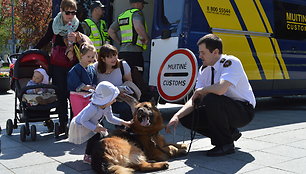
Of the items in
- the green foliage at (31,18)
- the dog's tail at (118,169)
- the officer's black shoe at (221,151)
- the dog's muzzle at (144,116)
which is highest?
the green foliage at (31,18)

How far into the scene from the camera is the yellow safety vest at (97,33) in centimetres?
677

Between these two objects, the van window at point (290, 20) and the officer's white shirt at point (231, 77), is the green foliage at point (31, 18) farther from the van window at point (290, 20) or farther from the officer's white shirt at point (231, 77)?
the officer's white shirt at point (231, 77)

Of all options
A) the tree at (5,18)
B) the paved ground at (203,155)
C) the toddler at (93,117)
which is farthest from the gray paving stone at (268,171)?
the tree at (5,18)

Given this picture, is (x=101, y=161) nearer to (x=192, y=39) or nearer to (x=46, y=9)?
(x=192, y=39)

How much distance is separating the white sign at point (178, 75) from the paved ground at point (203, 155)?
25.3 inches

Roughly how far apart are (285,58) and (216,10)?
222 centimetres

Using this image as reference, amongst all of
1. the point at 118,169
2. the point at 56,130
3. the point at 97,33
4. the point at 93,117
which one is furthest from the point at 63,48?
the point at 118,169

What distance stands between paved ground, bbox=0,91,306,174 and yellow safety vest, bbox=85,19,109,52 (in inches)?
77.8

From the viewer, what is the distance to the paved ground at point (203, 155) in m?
3.64

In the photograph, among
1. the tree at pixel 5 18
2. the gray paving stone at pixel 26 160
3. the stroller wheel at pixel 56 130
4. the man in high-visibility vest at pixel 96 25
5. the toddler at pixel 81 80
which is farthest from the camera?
the tree at pixel 5 18

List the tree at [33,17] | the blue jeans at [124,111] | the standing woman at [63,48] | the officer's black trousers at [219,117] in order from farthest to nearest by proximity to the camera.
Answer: the tree at [33,17] → the standing woman at [63,48] → the blue jeans at [124,111] → the officer's black trousers at [219,117]

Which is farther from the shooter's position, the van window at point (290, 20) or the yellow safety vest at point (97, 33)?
the van window at point (290, 20)

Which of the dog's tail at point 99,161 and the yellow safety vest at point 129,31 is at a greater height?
the yellow safety vest at point 129,31

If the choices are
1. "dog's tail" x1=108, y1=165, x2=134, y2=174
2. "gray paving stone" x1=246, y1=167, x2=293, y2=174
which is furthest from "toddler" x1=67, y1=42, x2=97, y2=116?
"gray paving stone" x1=246, y1=167, x2=293, y2=174
